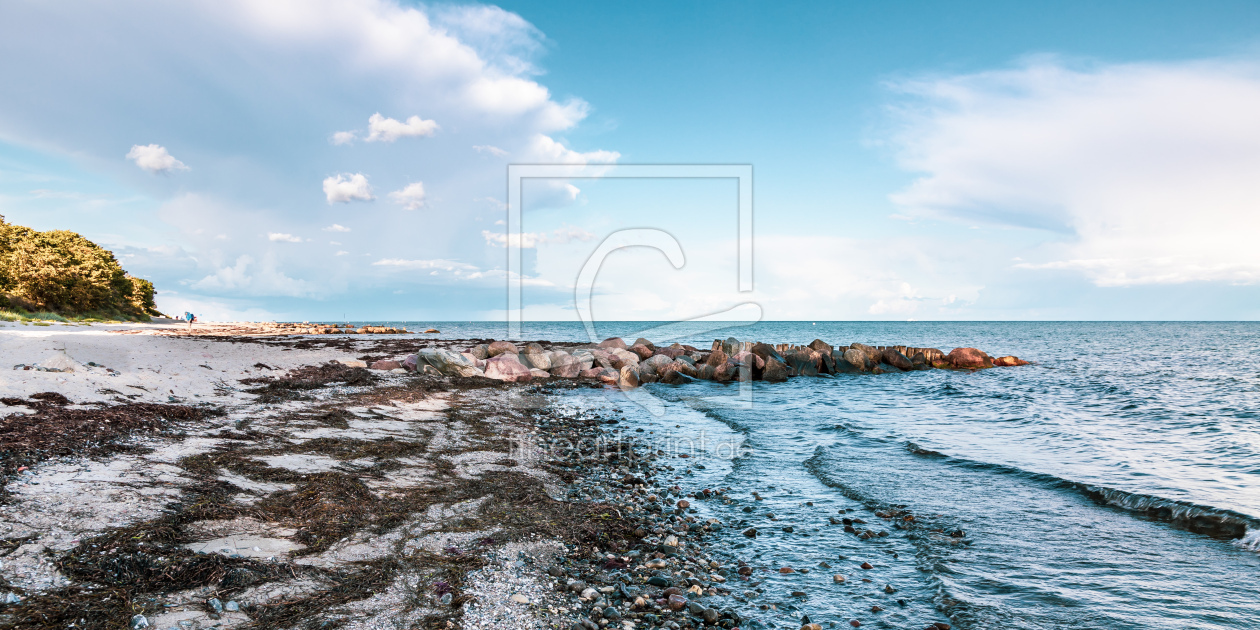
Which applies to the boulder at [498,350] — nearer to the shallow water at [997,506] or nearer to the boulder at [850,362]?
the shallow water at [997,506]

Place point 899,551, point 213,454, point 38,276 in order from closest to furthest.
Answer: point 899,551
point 213,454
point 38,276

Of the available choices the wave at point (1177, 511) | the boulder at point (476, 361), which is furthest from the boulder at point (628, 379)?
the wave at point (1177, 511)

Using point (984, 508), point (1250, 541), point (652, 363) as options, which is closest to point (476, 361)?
point (652, 363)

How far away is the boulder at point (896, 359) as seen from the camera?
30500 millimetres

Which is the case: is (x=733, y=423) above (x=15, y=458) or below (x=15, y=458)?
below

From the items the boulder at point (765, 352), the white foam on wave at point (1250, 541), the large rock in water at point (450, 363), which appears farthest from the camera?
the boulder at point (765, 352)

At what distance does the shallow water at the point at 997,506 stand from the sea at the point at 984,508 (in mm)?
26

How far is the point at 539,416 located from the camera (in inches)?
571

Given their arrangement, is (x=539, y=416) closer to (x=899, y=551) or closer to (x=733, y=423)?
(x=733, y=423)

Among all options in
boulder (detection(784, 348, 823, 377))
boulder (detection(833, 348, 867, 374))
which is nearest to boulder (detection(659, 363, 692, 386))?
boulder (detection(784, 348, 823, 377))

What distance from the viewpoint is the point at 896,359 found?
3069 centimetres

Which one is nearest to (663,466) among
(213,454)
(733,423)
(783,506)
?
(783,506)

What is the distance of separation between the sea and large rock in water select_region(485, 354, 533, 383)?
18.2 feet

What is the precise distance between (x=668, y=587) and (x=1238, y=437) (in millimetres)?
15746
